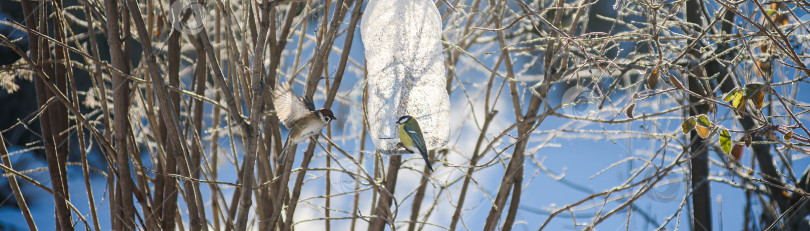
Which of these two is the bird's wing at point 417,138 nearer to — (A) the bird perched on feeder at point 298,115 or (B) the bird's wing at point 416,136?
(B) the bird's wing at point 416,136

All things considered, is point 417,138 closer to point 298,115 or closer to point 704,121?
point 298,115

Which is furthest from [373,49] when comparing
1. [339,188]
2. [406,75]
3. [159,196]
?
[159,196]

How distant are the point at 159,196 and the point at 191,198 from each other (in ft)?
0.65

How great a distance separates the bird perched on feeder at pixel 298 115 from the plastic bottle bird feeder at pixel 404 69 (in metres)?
0.28

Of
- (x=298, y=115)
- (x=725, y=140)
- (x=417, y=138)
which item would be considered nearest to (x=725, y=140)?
(x=725, y=140)

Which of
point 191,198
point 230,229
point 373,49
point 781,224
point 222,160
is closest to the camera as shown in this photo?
point 191,198

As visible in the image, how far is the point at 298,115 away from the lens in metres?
0.84

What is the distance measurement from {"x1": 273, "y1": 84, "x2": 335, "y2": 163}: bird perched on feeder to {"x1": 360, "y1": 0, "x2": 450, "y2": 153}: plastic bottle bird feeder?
280 millimetres

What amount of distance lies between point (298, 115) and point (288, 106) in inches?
0.8

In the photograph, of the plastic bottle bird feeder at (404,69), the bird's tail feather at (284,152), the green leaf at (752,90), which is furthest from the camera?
the plastic bottle bird feeder at (404,69)

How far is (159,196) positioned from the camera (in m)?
1.07

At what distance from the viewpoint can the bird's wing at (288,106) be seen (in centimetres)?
83

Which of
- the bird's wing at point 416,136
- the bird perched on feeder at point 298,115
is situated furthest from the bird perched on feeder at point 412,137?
the bird perched on feeder at point 298,115

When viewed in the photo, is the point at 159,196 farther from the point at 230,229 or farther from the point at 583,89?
the point at 583,89
